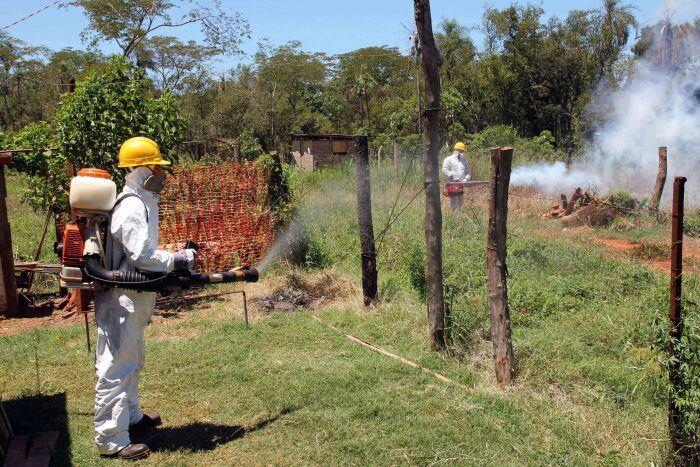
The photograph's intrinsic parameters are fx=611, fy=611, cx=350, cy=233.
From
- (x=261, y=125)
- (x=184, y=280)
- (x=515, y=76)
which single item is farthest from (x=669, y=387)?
(x=261, y=125)

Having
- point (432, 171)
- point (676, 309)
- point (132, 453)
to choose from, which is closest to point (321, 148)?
point (432, 171)

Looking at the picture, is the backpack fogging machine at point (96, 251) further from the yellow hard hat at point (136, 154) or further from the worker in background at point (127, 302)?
the yellow hard hat at point (136, 154)

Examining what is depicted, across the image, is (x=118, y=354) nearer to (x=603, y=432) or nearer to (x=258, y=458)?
(x=258, y=458)

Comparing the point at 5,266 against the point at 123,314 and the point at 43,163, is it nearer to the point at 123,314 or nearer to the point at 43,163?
the point at 123,314

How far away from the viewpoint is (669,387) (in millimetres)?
3805

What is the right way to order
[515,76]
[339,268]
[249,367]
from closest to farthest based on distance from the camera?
[249,367] < [339,268] < [515,76]

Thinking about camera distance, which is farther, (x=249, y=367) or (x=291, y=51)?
(x=291, y=51)

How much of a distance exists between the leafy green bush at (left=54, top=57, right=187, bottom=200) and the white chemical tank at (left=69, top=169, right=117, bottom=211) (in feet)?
14.6

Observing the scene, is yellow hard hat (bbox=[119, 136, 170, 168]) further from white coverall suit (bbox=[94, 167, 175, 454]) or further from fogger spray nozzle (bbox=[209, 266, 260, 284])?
fogger spray nozzle (bbox=[209, 266, 260, 284])

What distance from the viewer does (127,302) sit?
436 centimetres

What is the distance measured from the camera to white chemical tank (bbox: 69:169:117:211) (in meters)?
4.20

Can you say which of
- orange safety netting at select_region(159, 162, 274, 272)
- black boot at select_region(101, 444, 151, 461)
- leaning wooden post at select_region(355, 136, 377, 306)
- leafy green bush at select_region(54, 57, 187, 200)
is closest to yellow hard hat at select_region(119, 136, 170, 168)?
black boot at select_region(101, 444, 151, 461)

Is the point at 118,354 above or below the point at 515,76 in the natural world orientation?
below

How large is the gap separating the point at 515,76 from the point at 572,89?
2627 mm
